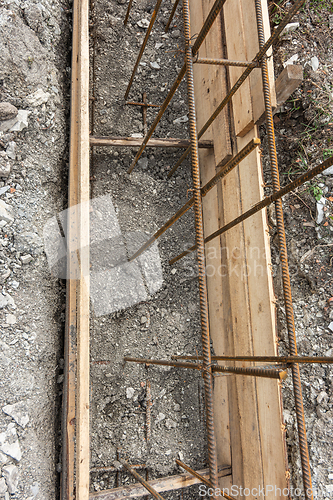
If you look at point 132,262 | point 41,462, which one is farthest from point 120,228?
point 41,462

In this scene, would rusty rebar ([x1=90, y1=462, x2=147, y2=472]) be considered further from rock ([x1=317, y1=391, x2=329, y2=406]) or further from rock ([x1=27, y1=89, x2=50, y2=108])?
rock ([x1=27, y1=89, x2=50, y2=108])

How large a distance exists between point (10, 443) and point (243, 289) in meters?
1.96

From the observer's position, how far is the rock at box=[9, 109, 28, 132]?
2590mm

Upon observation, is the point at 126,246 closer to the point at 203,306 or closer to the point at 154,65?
the point at 203,306

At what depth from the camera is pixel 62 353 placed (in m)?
2.62

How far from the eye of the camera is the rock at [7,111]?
250 centimetres

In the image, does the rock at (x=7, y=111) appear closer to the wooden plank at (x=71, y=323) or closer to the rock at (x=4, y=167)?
the rock at (x=4, y=167)

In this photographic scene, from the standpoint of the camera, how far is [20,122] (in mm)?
2600

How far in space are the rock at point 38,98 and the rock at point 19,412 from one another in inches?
88.4

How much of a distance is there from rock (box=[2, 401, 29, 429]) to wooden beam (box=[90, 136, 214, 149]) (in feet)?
6.88

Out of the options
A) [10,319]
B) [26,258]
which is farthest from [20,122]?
[10,319]

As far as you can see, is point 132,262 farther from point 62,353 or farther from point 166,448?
point 166,448

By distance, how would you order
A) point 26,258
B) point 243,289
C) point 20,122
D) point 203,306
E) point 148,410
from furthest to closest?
point 148,410
point 243,289
point 20,122
point 26,258
point 203,306

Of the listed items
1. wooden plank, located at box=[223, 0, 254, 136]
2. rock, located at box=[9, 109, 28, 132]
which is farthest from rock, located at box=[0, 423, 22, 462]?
wooden plank, located at box=[223, 0, 254, 136]
